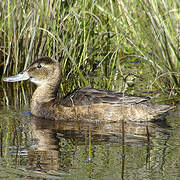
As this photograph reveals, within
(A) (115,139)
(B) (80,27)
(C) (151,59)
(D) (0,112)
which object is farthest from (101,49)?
(A) (115,139)

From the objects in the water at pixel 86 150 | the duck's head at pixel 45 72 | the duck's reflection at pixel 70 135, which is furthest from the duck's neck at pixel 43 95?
the water at pixel 86 150

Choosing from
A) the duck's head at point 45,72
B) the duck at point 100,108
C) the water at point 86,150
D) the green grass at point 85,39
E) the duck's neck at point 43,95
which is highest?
the green grass at point 85,39

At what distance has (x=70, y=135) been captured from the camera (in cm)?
655

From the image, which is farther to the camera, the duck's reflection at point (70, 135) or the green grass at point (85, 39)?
the green grass at point (85, 39)

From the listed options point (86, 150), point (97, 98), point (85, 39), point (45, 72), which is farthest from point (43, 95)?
point (86, 150)

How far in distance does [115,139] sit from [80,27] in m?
3.93

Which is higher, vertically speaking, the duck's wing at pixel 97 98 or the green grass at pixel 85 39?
the green grass at pixel 85 39

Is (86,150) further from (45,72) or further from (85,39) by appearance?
(85,39)

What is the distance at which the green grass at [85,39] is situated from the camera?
330 inches

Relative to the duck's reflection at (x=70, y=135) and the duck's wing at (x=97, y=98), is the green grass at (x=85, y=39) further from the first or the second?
the duck's reflection at (x=70, y=135)

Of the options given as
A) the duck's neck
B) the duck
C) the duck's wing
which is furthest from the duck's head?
the duck's wing

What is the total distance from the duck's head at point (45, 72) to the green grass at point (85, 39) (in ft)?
1.06

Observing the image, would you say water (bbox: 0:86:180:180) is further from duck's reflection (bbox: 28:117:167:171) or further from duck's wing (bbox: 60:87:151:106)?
duck's wing (bbox: 60:87:151:106)

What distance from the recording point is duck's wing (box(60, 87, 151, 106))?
291 inches
